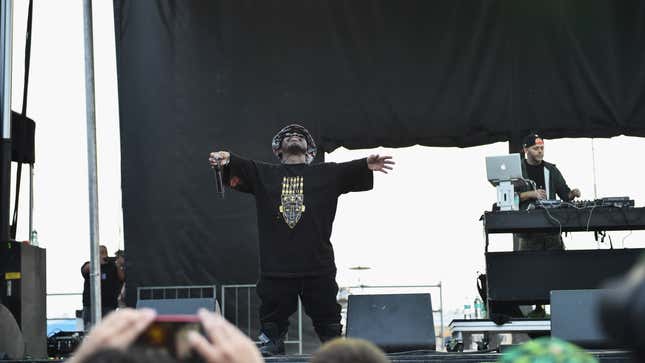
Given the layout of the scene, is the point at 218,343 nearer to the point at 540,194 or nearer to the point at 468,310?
the point at 540,194

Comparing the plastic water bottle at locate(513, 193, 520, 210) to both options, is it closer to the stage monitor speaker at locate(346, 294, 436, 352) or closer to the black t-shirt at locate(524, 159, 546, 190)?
the black t-shirt at locate(524, 159, 546, 190)

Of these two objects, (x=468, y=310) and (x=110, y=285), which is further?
(x=110, y=285)

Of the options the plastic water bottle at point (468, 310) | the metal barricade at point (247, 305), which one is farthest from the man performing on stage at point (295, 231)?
the plastic water bottle at point (468, 310)

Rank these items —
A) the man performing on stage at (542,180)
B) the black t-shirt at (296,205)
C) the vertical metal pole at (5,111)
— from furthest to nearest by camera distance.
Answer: the man performing on stage at (542,180), the vertical metal pole at (5,111), the black t-shirt at (296,205)

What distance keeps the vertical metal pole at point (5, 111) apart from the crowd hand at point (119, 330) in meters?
6.65

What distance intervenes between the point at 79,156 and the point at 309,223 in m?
5.50

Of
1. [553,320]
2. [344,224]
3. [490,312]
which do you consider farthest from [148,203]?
[553,320]

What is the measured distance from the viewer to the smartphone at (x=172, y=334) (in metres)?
1.39

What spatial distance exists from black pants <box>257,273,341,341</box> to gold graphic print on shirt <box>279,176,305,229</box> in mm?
387

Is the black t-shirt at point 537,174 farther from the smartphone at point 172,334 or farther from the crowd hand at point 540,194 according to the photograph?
the smartphone at point 172,334

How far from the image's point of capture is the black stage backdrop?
10344 mm

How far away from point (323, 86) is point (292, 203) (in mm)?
4455

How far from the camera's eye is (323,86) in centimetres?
1062

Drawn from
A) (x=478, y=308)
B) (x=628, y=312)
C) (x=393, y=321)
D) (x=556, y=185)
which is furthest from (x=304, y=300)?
(x=628, y=312)
